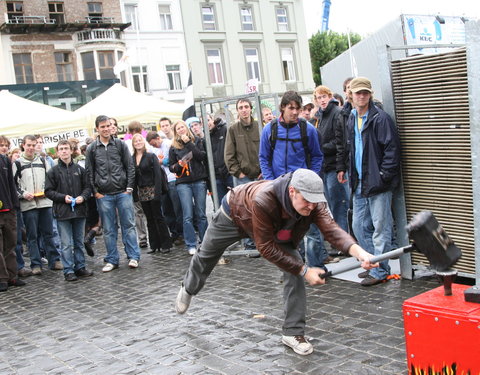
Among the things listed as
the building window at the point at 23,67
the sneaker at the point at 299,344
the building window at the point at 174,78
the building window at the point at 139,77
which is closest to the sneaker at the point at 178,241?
the sneaker at the point at 299,344

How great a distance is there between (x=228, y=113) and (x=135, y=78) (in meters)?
32.0

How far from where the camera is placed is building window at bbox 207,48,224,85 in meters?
Result: 41.4

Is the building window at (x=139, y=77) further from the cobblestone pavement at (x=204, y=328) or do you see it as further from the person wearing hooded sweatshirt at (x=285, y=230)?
the person wearing hooded sweatshirt at (x=285, y=230)

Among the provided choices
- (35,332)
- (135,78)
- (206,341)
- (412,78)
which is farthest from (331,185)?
(135,78)

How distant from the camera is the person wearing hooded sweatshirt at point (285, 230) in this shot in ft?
12.7

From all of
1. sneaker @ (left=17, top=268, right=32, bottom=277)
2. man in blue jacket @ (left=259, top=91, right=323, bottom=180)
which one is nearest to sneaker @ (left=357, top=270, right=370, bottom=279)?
man in blue jacket @ (left=259, top=91, right=323, bottom=180)

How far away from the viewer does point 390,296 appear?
5672 millimetres

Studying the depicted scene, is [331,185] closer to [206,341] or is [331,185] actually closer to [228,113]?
[228,113]

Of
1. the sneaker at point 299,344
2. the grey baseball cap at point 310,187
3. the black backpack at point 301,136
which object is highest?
the black backpack at point 301,136

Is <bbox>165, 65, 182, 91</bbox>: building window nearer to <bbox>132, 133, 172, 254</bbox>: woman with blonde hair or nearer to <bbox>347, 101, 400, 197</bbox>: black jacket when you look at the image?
<bbox>132, 133, 172, 254</bbox>: woman with blonde hair

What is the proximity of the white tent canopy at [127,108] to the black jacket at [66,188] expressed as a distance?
6.72 meters

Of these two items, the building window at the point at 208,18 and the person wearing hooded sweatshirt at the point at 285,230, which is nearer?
the person wearing hooded sweatshirt at the point at 285,230

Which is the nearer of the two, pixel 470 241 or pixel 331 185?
pixel 470 241

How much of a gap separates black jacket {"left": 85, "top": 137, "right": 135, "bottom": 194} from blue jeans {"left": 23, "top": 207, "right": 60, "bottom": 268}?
1.26 m
